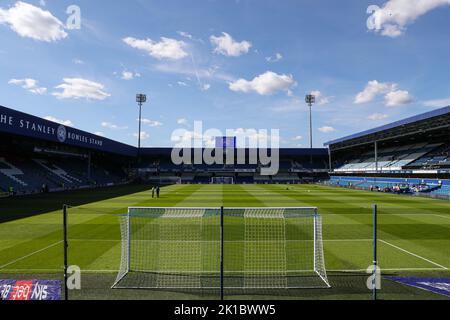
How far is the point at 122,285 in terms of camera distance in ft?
27.4

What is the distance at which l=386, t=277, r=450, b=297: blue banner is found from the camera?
26.7 ft

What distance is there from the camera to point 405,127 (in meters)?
47.8

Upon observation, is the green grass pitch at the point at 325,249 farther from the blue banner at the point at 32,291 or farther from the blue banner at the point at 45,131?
the blue banner at the point at 45,131

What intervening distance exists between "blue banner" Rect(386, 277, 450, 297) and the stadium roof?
3419cm

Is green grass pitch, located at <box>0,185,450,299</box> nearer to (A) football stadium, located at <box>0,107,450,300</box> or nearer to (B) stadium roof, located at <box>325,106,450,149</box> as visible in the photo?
(A) football stadium, located at <box>0,107,450,300</box>

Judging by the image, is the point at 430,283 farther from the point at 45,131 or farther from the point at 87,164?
the point at 87,164

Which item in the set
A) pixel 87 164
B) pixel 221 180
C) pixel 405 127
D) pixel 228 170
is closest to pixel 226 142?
pixel 228 170

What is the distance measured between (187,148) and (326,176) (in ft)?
126

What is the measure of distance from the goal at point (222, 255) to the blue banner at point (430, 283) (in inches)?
86.7

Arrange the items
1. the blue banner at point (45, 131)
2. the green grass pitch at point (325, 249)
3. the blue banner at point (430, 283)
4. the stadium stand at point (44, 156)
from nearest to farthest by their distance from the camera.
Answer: the green grass pitch at point (325, 249) → the blue banner at point (430, 283) → the blue banner at point (45, 131) → the stadium stand at point (44, 156)

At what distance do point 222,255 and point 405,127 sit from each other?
1964 inches

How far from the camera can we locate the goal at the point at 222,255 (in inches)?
345

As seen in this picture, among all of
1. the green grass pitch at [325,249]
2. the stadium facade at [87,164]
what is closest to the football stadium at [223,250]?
the green grass pitch at [325,249]

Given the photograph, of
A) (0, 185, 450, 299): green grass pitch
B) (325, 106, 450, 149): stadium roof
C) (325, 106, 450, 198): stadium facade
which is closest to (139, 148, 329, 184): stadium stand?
(325, 106, 450, 198): stadium facade
